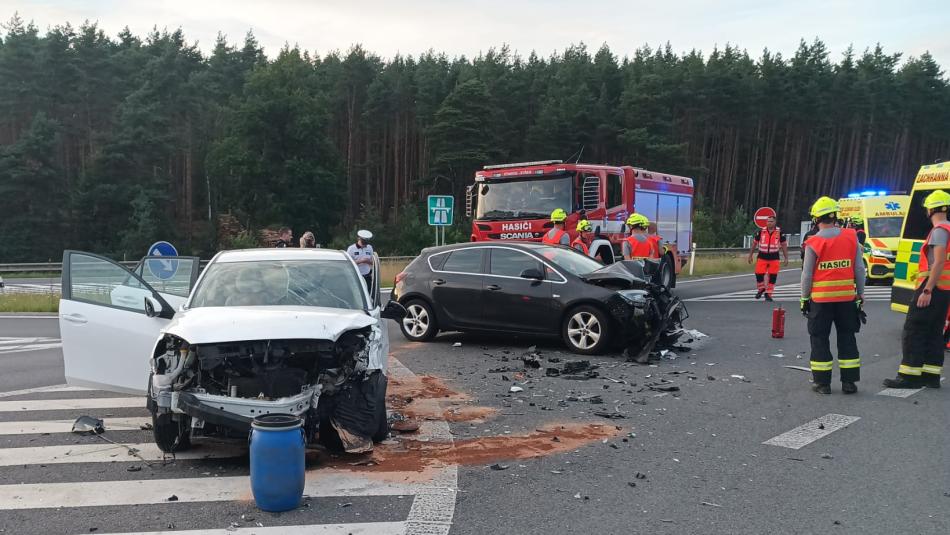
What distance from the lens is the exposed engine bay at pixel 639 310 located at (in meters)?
9.17

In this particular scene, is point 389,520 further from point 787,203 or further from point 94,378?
point 787,203

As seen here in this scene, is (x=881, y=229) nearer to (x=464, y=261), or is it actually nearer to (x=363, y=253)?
(x=464, y=261)

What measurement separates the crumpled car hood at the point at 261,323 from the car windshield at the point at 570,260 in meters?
4.84

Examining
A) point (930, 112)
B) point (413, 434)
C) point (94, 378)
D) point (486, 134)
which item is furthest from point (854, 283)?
point (930, 112)

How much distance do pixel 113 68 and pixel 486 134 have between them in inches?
1129

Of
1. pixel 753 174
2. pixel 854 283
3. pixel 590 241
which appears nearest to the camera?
pixel 854 283

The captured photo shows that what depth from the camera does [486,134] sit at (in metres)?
56.1

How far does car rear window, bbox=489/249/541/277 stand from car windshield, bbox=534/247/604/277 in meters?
0.21

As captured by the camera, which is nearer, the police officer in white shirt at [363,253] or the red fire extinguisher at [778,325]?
the red fire extinguisher at [778,325]

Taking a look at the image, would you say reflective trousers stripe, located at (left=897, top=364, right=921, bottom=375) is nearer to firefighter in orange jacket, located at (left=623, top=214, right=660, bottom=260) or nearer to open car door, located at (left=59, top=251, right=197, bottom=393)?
firefighter in orange jacket, located at (left=623, top=214, right=660, bottom=260)

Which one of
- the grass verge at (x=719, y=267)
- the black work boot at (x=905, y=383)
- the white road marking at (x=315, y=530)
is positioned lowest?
the grass verge at (x=719, y=267)

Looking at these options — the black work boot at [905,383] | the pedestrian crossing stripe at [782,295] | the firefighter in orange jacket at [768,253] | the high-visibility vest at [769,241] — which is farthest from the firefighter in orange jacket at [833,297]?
the pedestrian crossing stripe at [782,295]

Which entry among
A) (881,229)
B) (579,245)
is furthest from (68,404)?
(881,229)

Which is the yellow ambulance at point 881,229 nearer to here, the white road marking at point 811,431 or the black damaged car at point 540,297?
the black damaged car at point 540,297
